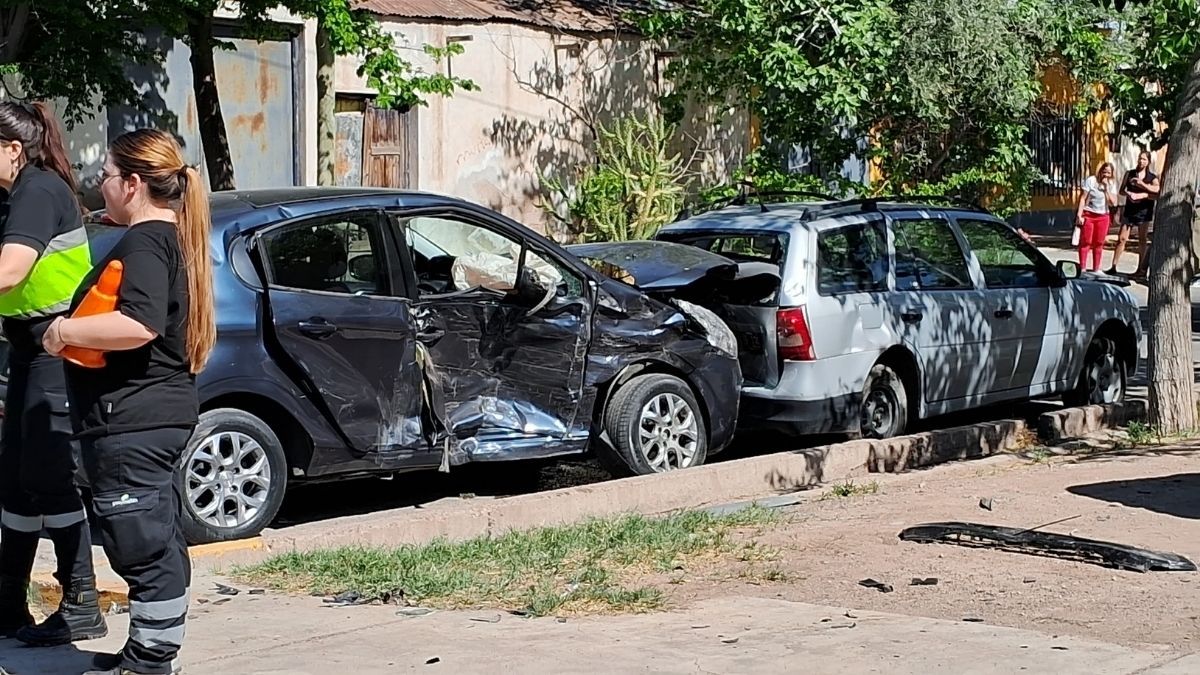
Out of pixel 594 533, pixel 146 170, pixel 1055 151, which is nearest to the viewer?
pixel 146 170

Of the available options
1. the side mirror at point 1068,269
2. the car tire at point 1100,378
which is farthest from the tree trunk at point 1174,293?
the car tire at point 1100,378

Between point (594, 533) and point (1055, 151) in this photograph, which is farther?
point (1055, 151)

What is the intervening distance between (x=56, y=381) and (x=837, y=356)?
18.2ft

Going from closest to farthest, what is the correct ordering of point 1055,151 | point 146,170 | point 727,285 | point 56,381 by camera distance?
point 146,170 → point 56,381 → point 727,285 → point 1055,151

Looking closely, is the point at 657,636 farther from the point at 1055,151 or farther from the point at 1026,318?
the point at 1055,151

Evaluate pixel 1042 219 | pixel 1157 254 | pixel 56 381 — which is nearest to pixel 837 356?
pixel 1157 254

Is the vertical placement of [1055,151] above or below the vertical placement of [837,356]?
above

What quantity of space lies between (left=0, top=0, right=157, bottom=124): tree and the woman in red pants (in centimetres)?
1409

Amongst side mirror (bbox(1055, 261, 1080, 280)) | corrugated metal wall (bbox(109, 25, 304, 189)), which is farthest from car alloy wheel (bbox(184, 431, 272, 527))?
corrugated metal wall (bbox(109, 25, 304, 189))

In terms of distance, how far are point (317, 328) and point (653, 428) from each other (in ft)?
7.36

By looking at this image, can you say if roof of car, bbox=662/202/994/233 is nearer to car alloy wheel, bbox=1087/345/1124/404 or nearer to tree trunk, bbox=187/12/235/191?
car alloy wheel, bbox=1087/345/1124/404

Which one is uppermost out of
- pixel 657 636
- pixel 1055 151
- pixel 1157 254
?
pixel 1055 151

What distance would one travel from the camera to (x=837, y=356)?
408 inches

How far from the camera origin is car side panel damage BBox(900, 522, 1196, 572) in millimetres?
7250
